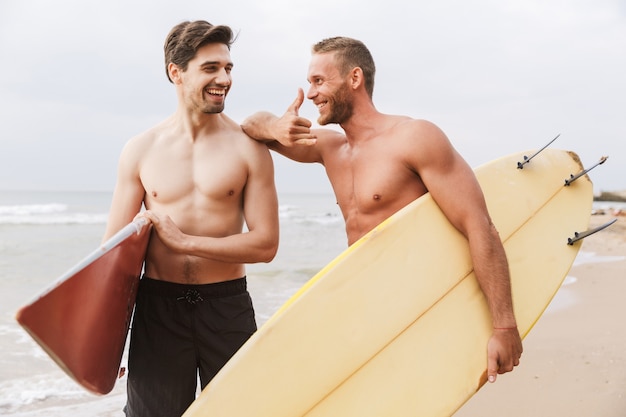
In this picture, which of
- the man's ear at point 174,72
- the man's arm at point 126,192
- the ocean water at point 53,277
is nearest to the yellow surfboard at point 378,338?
the man's arm at point 126,192

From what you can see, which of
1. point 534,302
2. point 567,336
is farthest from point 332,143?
point 567,336

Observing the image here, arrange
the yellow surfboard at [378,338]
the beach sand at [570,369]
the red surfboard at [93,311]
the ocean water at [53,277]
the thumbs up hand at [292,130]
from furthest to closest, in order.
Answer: the ocean water at [53,277], the beach sand at [570,369], the thumbs up hand at [292,130], the yellow surfboard at [378,338], the red surfboard at [93,311]

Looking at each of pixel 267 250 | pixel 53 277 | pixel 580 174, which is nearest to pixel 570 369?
pixel 580 174

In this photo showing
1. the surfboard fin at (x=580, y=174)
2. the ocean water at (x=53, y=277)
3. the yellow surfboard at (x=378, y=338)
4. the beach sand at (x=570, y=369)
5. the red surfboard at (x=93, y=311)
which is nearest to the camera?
the red surfboard at (x=93, y=311)

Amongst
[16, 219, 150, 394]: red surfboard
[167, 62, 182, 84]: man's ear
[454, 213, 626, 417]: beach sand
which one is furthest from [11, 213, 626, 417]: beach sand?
[167, 62, 182, 84]: man's ear

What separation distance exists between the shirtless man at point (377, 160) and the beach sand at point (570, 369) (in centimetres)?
186

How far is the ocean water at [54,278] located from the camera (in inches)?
174

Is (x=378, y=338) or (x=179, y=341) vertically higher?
(x=378, y=338)

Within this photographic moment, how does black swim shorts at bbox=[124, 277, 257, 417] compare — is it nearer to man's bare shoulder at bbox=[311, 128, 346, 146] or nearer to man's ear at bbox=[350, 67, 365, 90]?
man's bare shoulder at bbox=[311, 128, 346, 146]

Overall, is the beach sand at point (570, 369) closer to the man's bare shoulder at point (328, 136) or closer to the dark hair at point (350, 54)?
the man's bare shoulder at point (328, 136)

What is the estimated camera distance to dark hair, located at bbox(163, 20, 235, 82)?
2.40 meters

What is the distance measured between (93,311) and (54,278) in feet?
25.7

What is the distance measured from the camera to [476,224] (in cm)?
231

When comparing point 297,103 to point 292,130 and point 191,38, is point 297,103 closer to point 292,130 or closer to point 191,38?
point 292,130
